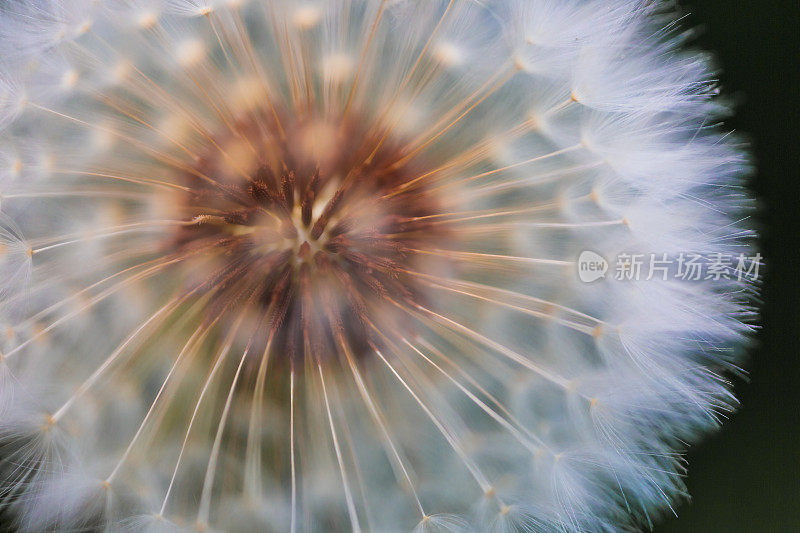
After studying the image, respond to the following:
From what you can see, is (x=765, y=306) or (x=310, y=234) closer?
(x=310, y=234)

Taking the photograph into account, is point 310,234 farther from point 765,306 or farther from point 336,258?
point 765,306

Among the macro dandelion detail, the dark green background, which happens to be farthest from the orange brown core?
the dark green background

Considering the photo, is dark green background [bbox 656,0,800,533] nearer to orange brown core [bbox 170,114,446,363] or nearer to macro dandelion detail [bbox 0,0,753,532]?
macro dandelion detail [bbox 0,0,753,532]

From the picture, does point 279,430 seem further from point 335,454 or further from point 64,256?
point 64,256

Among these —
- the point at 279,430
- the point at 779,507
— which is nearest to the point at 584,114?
the point at 279,430

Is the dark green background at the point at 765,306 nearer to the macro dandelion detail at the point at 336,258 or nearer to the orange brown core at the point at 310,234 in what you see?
the macro dandelion detail at the point at 336,258

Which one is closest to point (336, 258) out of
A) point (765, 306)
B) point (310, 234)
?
point (310, 234)
